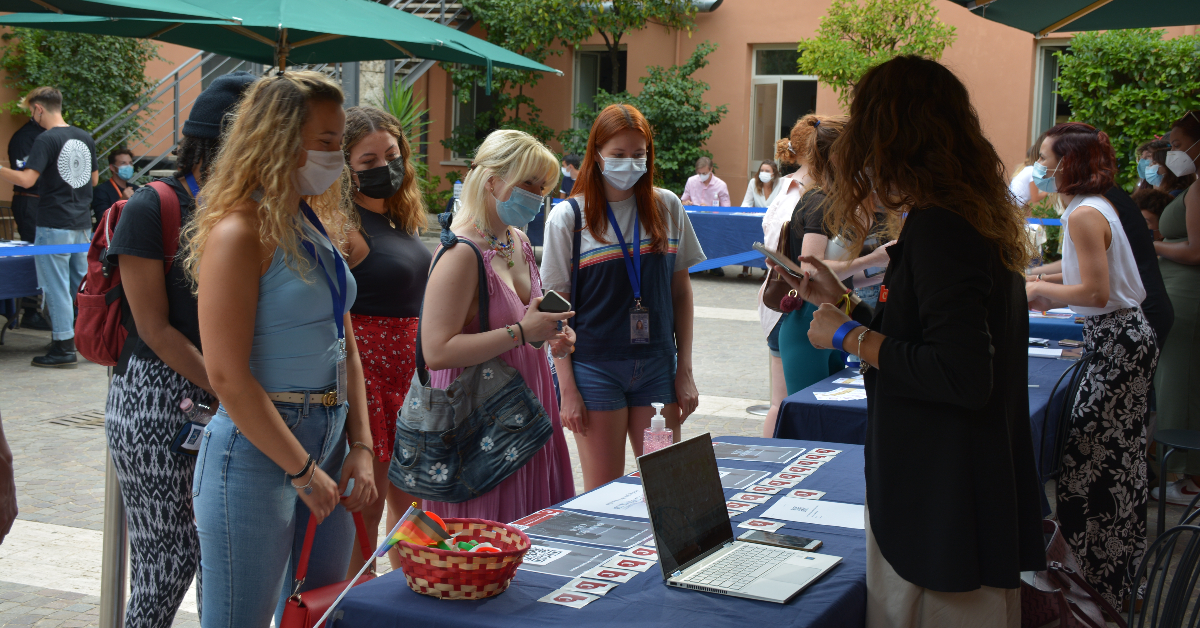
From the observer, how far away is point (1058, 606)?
2.27 meters

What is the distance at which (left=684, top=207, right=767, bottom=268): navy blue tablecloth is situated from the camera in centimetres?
1188

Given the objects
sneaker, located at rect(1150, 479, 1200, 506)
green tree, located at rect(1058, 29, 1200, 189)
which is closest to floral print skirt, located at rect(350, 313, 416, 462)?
sneaker, located at rect(1150, 479, 1200, 506)

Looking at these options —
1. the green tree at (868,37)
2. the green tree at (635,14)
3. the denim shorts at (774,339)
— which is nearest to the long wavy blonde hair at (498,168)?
the denim shorts at (774,339)

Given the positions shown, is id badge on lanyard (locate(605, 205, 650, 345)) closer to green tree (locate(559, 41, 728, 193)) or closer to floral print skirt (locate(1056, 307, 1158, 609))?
floral print skirt (locate(1056, 307, 1158, 609))

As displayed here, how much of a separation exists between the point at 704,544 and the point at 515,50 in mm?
17219

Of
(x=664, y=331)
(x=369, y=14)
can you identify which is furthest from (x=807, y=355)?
(x=369, y=14)

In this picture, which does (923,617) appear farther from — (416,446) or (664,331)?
(664,331)

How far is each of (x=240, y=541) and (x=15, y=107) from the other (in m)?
14.9

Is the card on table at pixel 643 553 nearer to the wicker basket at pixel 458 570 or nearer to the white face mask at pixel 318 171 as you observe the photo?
the wicker basket at pixel 458 570

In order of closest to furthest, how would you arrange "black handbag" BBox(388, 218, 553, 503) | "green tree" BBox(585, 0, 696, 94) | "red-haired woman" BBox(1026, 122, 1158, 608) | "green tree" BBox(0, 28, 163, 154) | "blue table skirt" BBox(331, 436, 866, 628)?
"blue table skirt" BBox(331, 436, 866, 628)
"black handbag" BBox(388, 218, 553, 503)
"red-haired woman" BBox(1026, 122, 1158, 608)
"green tree" BBox(0, 28, 163, 154)
"green tree" BBox(585, 0, 696, 94)

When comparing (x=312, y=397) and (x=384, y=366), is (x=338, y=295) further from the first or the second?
(x=384, y=366)

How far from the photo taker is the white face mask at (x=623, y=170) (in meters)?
3.49

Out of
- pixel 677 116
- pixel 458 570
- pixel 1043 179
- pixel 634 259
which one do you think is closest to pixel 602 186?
pixel 634 259

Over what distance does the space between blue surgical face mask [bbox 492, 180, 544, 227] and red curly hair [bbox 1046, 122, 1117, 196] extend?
231 cm
